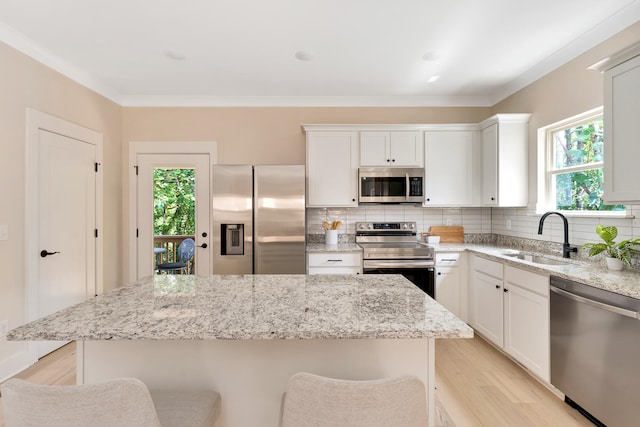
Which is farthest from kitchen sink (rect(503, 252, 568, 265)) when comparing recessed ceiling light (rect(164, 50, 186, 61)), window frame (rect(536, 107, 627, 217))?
recessed ceiling light (rect(164, 50, 186, 61))

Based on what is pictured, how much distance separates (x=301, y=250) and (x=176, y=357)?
2.03m

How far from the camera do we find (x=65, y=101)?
2.98m

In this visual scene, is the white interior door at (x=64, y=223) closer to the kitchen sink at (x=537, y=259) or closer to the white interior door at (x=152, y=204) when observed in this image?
the white interior door at (x=152, y=204)

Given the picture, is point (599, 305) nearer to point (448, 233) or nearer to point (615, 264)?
point (615, 264)

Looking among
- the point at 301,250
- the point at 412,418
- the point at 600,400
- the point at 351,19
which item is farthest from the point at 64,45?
the point at 600,400

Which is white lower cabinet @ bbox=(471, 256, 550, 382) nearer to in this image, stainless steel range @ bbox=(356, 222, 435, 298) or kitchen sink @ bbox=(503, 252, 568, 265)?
kitchen sink @ bbox=(503, 252, 568, 265)

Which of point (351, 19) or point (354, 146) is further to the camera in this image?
point (354, 146)

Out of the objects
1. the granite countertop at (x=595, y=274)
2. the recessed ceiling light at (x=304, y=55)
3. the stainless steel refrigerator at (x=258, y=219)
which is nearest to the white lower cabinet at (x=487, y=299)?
the granite countertop at (x=595, y=274)

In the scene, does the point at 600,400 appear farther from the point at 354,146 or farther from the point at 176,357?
the point at 354,146

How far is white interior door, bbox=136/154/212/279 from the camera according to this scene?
3.79 metres

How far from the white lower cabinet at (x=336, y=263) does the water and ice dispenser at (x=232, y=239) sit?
73cm

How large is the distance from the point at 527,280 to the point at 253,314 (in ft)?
7.08

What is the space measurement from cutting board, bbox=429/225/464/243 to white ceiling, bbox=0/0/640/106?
1.61 meters

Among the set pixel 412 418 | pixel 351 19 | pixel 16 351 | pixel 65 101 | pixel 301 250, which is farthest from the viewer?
pixel 301 250
